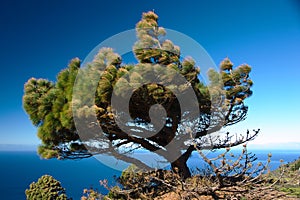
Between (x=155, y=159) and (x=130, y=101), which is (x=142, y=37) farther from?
(x=155, y=159)

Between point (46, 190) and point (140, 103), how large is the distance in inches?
135

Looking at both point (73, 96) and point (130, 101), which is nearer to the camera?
point (73, 96)

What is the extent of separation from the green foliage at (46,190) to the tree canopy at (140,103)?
130cm

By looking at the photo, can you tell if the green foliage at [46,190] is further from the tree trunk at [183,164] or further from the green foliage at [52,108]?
the tree trunk at [183,164]

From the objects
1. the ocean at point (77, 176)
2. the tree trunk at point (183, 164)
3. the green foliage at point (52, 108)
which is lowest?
the ocean at point (77, 176)

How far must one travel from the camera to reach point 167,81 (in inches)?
152

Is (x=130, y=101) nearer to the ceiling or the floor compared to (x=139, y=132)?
nearer to the ceiling

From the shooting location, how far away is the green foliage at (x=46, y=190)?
571cm

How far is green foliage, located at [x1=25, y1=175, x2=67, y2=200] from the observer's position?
5711 mm

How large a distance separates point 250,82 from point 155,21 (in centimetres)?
246

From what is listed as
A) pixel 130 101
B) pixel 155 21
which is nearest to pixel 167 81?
pixel 130 101

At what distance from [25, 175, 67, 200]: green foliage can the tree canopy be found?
1.30 meters

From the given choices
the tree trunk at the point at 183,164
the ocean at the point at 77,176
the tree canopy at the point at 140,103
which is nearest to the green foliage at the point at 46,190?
the ocean at the point at 77,176

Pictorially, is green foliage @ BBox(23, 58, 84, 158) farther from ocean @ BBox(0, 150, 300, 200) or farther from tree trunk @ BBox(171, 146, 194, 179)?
tree trunk @ BBox(171, 146, 194, 179)
